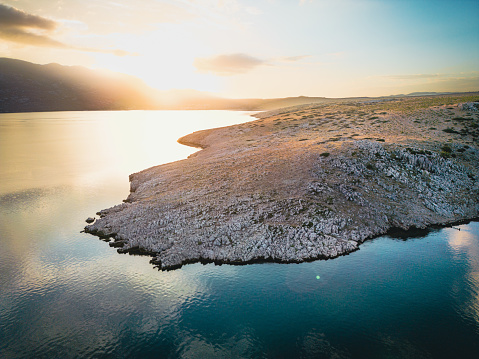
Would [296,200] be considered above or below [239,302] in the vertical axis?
above

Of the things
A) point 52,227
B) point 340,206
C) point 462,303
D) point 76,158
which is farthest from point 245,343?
point 76,158

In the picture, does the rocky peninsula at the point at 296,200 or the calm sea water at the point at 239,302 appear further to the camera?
the rocky peninsula at the point at 296,200

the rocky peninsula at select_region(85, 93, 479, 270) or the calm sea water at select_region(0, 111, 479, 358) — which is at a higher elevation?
the rocky peninsula at select_region(85, 93, 479, 270)

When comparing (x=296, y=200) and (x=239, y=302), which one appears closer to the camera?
(x=239, y=302)

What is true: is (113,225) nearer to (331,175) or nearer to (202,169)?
(202,169)

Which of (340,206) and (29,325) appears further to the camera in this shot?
(340,206)
